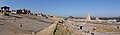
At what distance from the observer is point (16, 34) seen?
11992mm

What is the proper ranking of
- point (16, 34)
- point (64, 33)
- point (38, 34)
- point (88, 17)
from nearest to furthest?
1. point (16, 34)
2. point (38, 34)
3. point (64, 33)
4. point (88, 17)

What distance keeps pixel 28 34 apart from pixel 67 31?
4336 millimetres

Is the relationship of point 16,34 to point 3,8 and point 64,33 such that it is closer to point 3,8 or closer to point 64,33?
point 64,33

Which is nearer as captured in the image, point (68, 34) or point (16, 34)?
point (16, 34)

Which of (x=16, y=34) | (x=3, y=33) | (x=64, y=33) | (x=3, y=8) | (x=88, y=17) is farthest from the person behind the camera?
(x=88, y=17)

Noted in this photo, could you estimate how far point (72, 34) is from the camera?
15438 millimetres

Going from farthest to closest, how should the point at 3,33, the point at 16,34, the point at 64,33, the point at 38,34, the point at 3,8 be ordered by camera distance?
the point at 3,8 < the point at 64,33 < the point at 38,34 < the point at 16,34 < the point at 3,33

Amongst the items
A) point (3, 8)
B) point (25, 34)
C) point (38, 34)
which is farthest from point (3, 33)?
point (3, 8)

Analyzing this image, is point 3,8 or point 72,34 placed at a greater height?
point 3,8

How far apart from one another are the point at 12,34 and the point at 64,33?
4499mm

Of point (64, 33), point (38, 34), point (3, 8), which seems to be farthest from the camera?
point (3, 8)

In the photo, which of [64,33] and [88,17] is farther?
[88,17]

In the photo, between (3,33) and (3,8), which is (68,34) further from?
(3,8)

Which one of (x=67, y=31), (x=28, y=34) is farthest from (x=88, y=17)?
(x=28, y=34)
